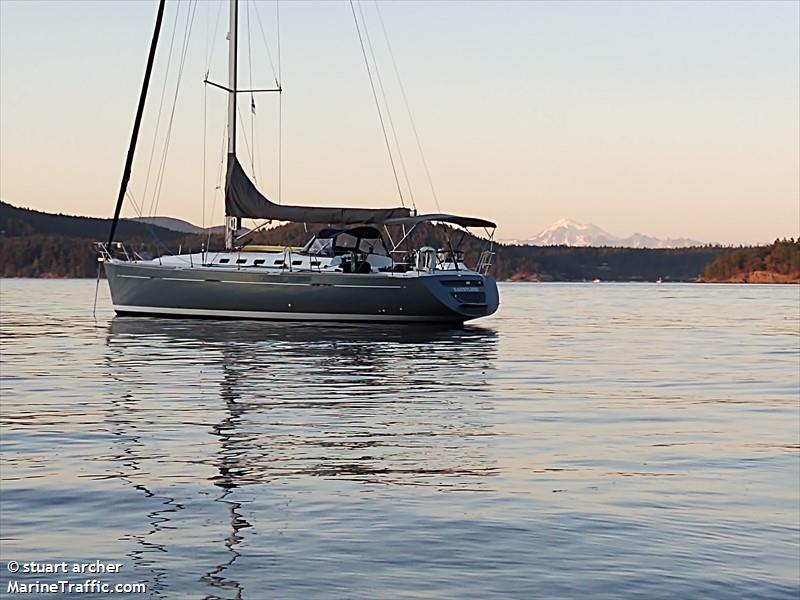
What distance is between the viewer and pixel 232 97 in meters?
46.9

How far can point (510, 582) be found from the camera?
8672mm

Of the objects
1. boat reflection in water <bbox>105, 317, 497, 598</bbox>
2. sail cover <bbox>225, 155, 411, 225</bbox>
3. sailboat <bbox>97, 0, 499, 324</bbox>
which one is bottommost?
boat reflection in water <bbox>105, 317, 497, 598</bbox>

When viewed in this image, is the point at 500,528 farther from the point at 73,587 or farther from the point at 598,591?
the point at 73,587

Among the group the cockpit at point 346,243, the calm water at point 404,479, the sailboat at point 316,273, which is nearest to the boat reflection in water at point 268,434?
the calm water at point 404,479

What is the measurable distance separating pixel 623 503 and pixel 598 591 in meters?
3.01

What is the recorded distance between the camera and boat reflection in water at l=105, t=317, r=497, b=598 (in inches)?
408

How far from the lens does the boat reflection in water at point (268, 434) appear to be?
1038 centimetres

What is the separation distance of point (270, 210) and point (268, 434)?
96.9 feet

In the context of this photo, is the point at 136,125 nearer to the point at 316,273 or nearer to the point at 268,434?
the point at 316,273

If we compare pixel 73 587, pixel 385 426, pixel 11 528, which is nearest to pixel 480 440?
pixel 385 426

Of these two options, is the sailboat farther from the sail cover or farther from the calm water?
the calm water

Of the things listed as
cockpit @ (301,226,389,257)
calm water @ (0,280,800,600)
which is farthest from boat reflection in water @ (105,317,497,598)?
cockpit @ (301,226,389,257)

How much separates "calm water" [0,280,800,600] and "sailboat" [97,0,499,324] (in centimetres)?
1522

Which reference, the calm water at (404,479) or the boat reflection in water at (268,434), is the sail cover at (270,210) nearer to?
the boat reflection in water at (268,434)
